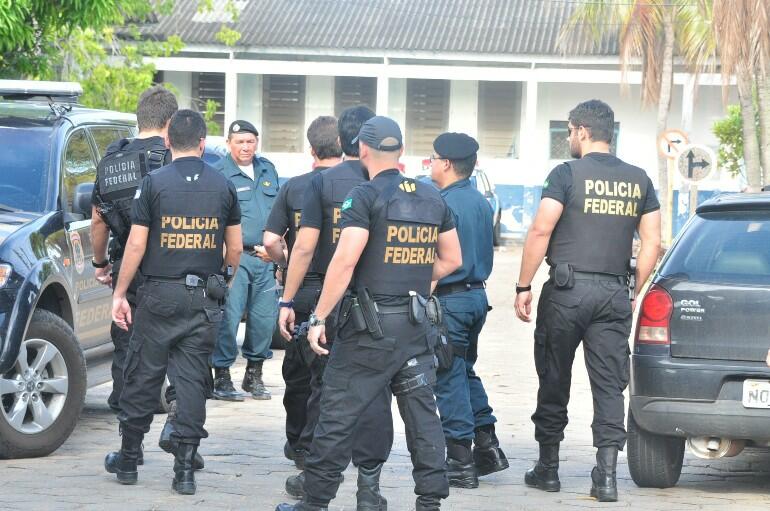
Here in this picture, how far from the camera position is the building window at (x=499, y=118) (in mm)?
34750

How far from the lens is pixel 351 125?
689 cm

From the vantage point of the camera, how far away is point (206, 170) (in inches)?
274

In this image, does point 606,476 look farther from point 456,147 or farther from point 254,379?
point 254,379

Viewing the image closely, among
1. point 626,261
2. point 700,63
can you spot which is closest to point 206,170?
point 626,261

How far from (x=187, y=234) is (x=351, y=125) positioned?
97 centimetres

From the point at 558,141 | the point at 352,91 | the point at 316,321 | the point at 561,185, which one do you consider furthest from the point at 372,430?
the point at 352,91

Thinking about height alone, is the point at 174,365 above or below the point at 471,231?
below

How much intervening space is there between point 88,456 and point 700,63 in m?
23.3

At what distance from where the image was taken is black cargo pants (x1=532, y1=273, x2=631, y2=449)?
6941 mm

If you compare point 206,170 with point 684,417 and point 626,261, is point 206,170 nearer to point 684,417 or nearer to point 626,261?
point 626,261

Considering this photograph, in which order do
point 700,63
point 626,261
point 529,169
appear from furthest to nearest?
point 529,169 < point 700,63 < point 626,261

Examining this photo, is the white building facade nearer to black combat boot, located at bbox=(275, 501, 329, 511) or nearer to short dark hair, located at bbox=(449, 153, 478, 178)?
short dark hair, located at bbox=(449, 153, 478, 178)

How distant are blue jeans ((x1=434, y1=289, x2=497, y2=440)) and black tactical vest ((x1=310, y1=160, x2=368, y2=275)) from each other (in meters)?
0.72

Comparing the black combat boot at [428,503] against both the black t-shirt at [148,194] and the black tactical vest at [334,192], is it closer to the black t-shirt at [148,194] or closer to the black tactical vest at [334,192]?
the black tactical vest at [334,192]
